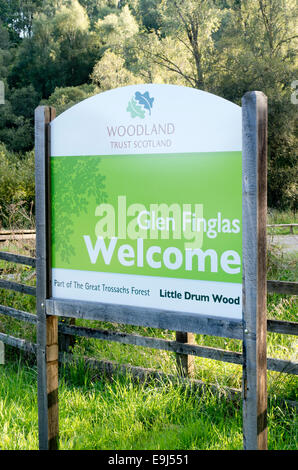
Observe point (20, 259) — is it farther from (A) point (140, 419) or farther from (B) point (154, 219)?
(B) point (154, 219)

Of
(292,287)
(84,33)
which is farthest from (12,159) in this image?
(292,287)

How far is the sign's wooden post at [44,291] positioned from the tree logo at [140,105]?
569 millimetres

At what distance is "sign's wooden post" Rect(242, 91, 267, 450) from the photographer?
2.49 meters

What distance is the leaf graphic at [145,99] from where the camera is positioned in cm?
284

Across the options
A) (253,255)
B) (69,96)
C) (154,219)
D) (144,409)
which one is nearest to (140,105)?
(154,219)

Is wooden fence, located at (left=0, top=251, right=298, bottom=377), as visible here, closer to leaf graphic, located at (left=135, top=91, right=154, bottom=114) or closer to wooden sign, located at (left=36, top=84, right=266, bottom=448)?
wooden sign, located at (left=36, top=84, right=266, bottom=448)

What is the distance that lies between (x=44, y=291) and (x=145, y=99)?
3.91 ft

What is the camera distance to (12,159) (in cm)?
3141

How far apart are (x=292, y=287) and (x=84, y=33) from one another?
44.9 metres

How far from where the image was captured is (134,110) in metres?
2.91

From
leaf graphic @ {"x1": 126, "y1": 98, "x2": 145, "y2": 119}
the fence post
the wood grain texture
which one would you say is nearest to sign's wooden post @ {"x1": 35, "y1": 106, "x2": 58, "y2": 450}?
leaf graphic @ {"x1": 126, "y1": 98, "x2": 145, "y2": 119}

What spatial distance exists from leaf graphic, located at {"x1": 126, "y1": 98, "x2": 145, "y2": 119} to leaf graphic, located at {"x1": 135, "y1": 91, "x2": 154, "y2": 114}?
3 centimetres

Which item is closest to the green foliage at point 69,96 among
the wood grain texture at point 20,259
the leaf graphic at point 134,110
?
the wood grain texture at point 20,259

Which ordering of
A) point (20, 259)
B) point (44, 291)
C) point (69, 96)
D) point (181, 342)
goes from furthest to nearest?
point (69, 96) < point (20, 259) < point (181, 342) < point (44, 291)
